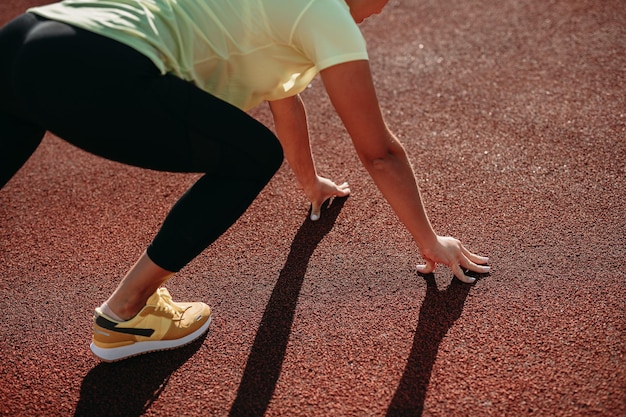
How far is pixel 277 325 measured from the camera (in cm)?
279

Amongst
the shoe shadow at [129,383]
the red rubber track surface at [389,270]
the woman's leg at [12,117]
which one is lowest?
the red rubber track surface at [389,270]

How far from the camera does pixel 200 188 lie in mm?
2342

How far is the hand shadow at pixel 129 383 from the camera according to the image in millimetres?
2477

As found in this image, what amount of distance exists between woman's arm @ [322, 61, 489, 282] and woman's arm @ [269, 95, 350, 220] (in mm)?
860

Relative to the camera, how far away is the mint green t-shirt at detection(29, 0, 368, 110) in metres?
2.00

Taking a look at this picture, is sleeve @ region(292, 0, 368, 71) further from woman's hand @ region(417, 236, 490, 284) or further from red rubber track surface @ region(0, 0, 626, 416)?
red rubber track surface @ region(0, 0, 626, 416)

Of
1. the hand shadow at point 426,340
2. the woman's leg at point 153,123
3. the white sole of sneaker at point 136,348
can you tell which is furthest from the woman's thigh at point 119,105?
the hand shadow at point 426,340

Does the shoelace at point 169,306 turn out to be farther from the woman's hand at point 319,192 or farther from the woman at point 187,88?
the woman's hand at point 319,192

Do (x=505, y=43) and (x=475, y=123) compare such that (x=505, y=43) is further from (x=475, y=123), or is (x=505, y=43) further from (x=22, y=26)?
(x=22, y=26)

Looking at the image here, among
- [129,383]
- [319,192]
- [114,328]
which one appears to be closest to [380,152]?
[319,192]

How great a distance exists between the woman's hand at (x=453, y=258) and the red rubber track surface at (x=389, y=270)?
0.07 meters

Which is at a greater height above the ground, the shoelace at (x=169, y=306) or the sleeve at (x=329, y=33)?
the sleeve at (x=329, y=33)

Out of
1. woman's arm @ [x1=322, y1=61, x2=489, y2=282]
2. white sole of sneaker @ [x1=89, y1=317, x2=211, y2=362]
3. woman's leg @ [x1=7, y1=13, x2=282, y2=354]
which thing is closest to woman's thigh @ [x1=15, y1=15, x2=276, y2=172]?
woman's leg @ [x1=7, y1=13, x2=282, y2=354]

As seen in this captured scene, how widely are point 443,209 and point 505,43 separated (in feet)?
6.77
